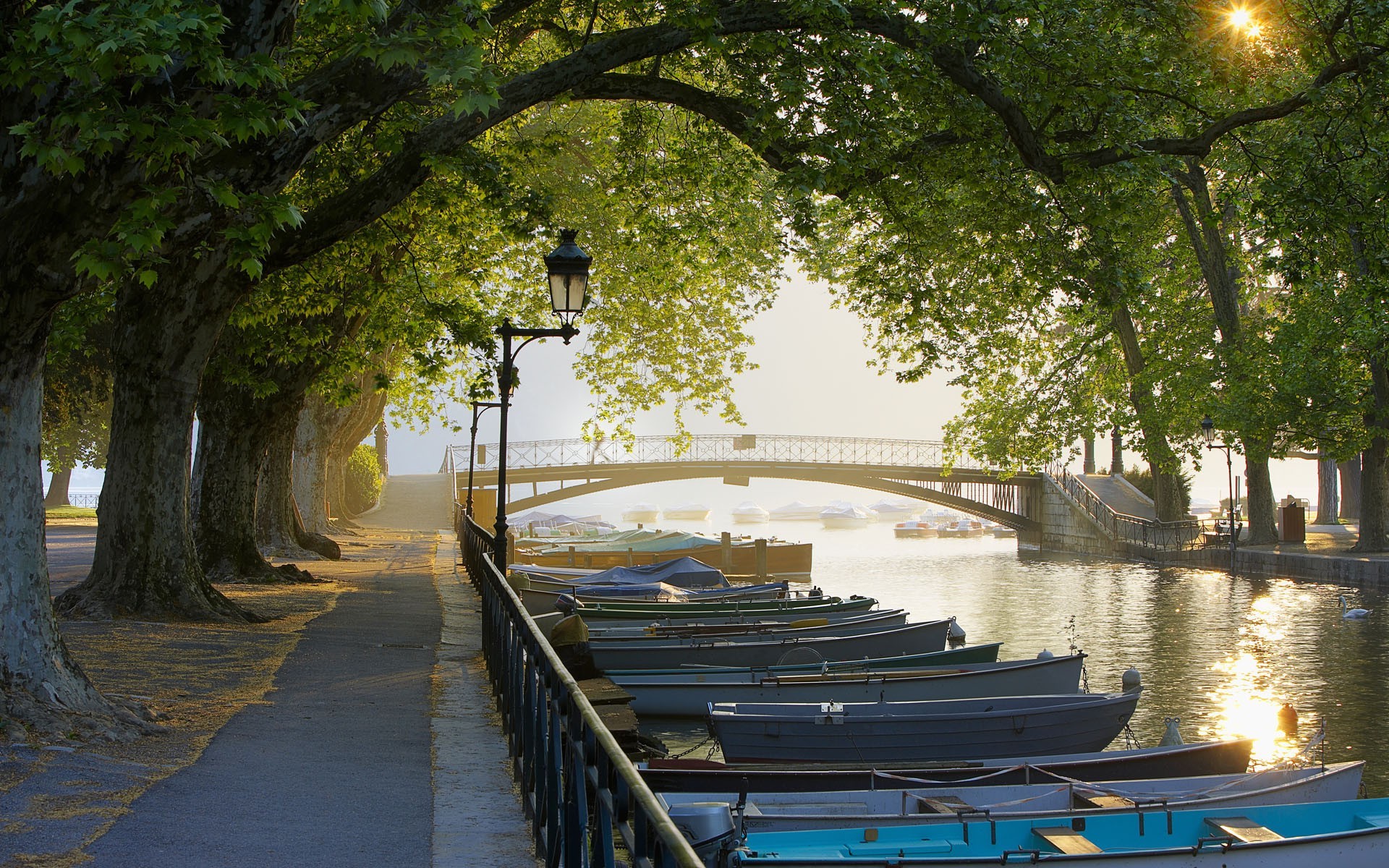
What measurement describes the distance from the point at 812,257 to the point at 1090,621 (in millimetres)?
9914

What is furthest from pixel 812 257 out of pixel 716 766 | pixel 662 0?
pixel 716 766

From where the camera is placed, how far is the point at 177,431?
40.2ft

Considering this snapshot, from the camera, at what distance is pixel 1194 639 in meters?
21.7

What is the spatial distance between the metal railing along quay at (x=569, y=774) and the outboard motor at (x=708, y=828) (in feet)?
1.91

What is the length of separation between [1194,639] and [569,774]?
1983 centimetres

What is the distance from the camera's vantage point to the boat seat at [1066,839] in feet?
23.2

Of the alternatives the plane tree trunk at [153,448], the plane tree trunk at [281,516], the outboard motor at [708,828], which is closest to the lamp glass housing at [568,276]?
the plane tree trunk at [153,448]

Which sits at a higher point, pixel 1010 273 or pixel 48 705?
pixel 1010 273

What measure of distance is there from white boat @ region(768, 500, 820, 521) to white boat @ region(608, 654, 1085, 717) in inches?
4439

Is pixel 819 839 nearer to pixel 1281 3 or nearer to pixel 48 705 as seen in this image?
pixel 48 705

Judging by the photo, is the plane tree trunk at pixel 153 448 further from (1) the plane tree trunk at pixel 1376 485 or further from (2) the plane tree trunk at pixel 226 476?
(1) the plane tree trunk at pixel 1376 485

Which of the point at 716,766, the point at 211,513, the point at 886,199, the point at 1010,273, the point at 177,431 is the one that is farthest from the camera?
the point at 211,513

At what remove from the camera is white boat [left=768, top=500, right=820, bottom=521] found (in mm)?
127919

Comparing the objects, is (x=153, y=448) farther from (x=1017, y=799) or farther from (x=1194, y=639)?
(x=1194, y=639)
